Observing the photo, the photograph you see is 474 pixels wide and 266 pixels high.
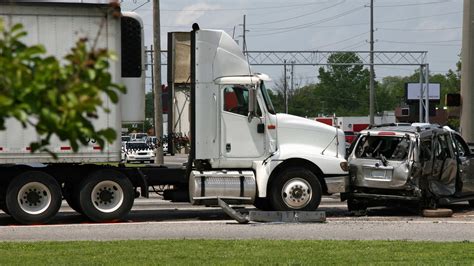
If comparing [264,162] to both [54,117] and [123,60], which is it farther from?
[54,117]

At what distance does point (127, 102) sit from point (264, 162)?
8.86ft

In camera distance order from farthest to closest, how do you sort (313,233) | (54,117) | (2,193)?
(2,193), (313,233), (54,117)

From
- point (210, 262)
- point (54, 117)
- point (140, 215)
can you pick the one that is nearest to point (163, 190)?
point (140, 215)

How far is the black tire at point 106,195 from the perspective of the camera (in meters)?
15.4

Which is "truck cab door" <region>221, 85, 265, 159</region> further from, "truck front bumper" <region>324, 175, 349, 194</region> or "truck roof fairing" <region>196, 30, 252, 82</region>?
"truck front bumper" <region>324, 175, 349, 194</region>

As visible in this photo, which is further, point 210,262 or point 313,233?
point 313,233

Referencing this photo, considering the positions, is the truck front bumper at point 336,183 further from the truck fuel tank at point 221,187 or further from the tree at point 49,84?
the tree at point 49,84

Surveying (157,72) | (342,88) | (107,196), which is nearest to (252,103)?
(107,196)

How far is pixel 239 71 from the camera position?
16.7 metres

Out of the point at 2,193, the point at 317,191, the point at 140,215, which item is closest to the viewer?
the point at 2,193

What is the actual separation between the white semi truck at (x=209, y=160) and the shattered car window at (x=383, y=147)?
26.0 inches

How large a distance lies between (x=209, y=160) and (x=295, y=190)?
1.65 m

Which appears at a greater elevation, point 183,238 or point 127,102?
point 127,102

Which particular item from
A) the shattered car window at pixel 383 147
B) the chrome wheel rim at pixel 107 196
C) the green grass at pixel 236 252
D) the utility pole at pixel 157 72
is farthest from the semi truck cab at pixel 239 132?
the utility pole at pixel 157 72
